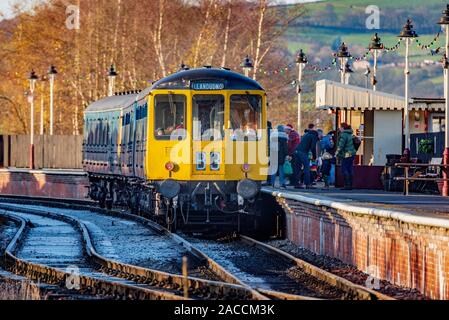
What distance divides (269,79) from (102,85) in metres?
8.34

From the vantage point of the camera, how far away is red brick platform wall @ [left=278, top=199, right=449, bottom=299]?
16172 millimetres

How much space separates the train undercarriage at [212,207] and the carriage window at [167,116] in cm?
99

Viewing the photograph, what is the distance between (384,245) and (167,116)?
1042 cm

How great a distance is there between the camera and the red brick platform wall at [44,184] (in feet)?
167

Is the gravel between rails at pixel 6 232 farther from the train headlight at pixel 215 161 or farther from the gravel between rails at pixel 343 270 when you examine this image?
the gravel between rails at pixel 343 270

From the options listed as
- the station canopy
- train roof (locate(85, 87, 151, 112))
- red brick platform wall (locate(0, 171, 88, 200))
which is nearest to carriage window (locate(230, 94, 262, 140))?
train roof (locate(85, 87, 151, 112))

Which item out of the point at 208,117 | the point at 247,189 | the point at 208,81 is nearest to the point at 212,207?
the point at 247,189

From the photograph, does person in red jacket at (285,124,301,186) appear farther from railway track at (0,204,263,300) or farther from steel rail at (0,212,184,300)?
steel rail at (0,212,184,300)

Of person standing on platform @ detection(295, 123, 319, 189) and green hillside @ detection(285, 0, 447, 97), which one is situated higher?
green hillside @ detection(285, 0, 447, 97)

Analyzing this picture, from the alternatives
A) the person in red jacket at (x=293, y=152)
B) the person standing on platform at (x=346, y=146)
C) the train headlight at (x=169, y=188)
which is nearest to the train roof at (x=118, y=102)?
the train headlight at (x=169, y=188)

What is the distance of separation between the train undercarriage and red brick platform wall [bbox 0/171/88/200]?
1934cm

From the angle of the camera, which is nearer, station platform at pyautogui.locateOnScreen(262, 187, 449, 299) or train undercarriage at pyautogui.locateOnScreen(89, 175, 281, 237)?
station platform at pyautogui.locateOnScreen(262, 187, 449, 299)

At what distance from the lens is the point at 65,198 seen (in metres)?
51.6
